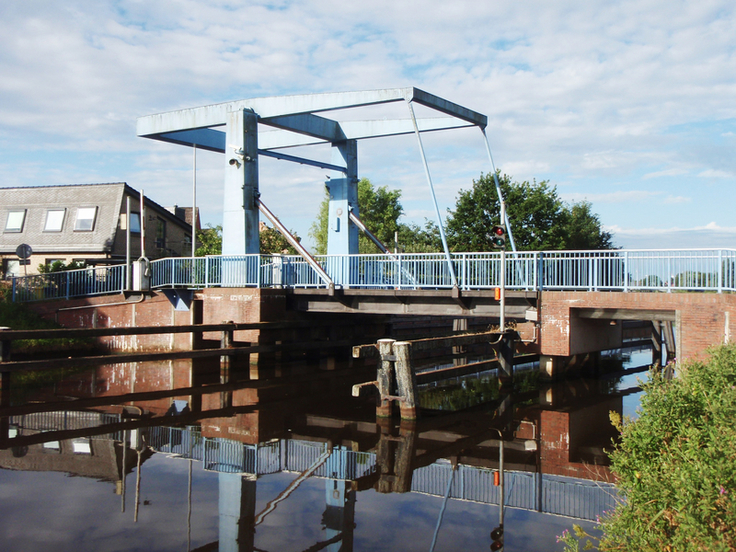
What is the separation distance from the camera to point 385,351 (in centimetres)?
1075

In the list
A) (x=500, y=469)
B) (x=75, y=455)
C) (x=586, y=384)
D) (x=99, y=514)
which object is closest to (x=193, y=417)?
(x=75, y=455)

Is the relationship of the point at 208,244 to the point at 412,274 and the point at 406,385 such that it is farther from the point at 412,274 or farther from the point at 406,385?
the point at 406,385

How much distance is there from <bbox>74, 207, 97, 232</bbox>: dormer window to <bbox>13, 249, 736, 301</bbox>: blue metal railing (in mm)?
5759

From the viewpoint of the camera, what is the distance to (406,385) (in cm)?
1077

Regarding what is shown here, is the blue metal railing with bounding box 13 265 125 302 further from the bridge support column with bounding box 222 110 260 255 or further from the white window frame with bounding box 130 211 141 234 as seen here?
the white window frame with bounding box 130 211 141 234

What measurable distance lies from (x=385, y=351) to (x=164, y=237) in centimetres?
2338

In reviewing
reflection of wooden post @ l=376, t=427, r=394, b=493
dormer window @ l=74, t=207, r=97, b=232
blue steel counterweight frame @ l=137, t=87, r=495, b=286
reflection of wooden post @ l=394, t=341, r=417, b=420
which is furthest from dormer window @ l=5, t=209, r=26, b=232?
reflection of wooden post @ l=376, t=427, r=394, b=493

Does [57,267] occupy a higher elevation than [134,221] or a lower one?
lower

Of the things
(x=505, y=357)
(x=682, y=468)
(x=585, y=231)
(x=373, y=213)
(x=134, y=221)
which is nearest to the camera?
(x=682, y=468)

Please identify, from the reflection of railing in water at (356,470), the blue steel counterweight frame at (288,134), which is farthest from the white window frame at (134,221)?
the reflection of railing in water at (356,470)

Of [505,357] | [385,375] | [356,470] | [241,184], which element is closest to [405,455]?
[356,470]

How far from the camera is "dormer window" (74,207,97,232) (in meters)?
28.0

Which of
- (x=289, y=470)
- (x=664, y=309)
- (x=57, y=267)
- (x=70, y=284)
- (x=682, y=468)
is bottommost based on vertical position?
(x=289, y=470)

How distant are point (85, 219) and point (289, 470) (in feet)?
77.5
